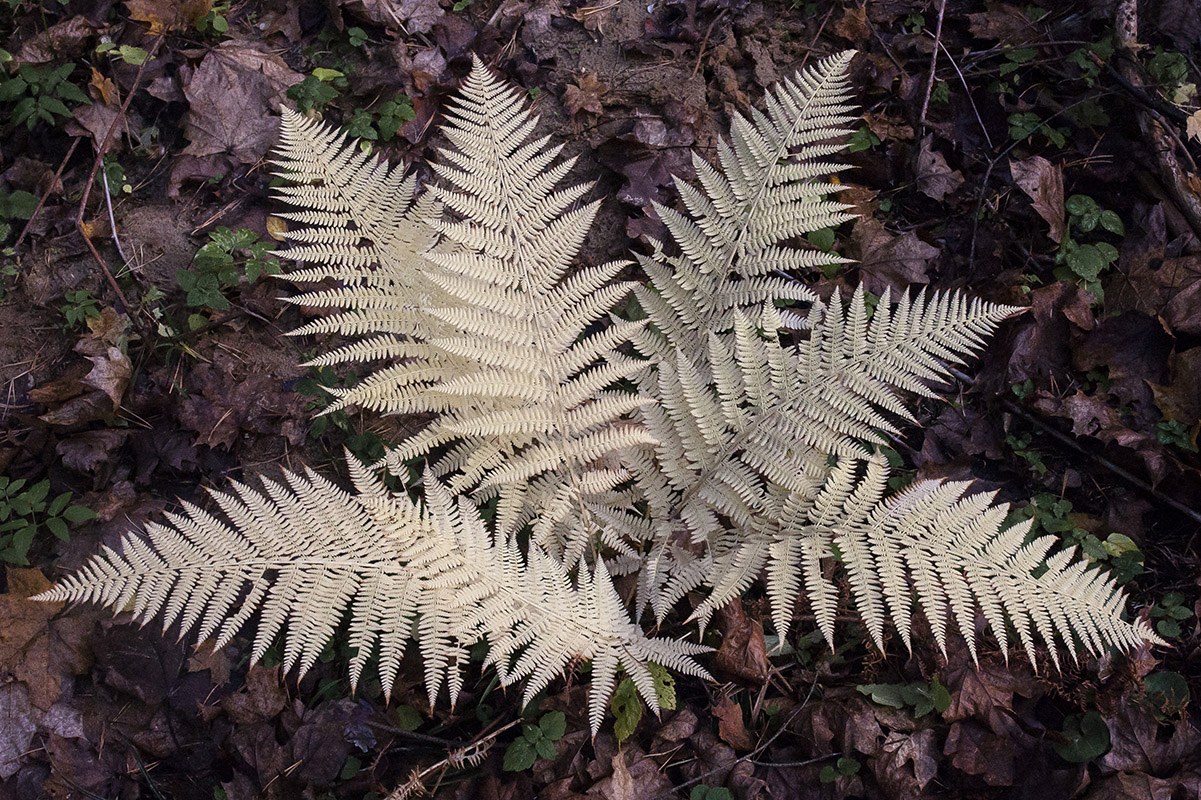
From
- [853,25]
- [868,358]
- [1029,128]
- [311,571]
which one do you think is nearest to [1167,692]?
[868,358]

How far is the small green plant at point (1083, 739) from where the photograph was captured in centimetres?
252

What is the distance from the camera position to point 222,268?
3428 millimetres

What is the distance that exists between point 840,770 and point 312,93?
384 centimetres

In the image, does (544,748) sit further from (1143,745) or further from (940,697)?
(1143,745)

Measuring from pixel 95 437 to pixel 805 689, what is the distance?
10.5ft

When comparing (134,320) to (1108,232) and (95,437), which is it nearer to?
(95,437)

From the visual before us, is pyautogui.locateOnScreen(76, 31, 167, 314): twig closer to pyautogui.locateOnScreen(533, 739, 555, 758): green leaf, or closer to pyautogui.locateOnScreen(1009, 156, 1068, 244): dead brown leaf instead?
pyautogui.locateOnScreen(533, 739, 555, 758): green leaf

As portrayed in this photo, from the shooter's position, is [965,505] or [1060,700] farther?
[1060,700]

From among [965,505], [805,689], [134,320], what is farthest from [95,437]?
[965,505]

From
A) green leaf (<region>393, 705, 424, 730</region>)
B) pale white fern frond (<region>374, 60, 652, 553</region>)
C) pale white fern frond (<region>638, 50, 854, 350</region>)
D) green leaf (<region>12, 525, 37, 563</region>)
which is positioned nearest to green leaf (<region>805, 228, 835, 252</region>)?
pale white fern frond (<region>638, 50, 854, 350</region>)

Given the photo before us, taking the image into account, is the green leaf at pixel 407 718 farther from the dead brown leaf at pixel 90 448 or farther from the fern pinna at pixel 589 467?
the dead brown leaf at pixel 90 448

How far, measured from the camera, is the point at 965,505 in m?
2.35

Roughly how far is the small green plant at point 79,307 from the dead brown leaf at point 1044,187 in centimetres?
431

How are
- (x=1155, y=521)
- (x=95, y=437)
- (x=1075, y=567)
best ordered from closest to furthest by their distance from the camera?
(x=1075, y=567) < (x=1155, y=521) < (x=95, y=437)
